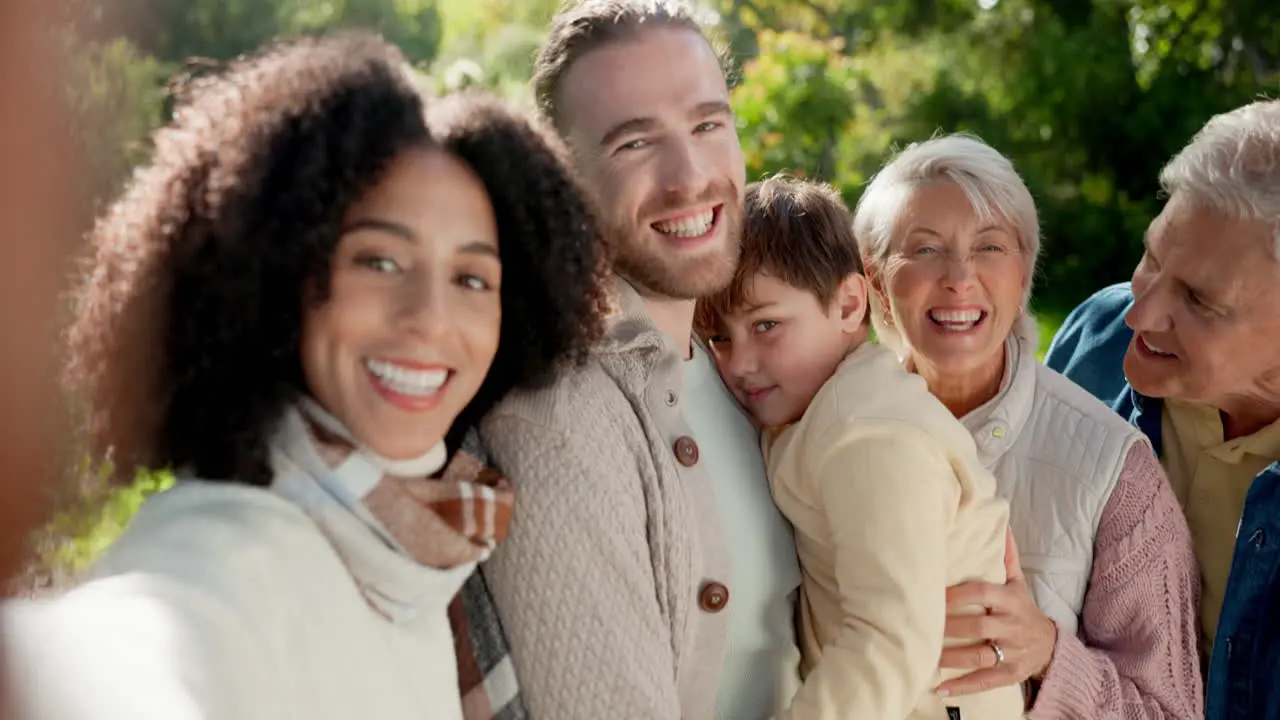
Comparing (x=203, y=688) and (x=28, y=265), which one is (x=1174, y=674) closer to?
(x=203, y=688)

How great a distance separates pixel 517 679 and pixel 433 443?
1.23 feet

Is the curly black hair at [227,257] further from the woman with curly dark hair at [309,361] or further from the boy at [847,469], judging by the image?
the boy at [847,469]

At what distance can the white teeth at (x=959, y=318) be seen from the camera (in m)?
2.23

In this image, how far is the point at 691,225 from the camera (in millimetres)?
1885

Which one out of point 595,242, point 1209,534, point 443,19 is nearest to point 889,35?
point 443,19

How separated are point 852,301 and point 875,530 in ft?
1.48

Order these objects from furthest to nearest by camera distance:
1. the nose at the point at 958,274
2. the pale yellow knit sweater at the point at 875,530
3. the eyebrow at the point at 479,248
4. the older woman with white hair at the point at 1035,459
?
1. the nose at the point at 958,274
2. the older woman with white hair at the point at 1035,459
3. the pale yellow knit sweater at the point at 875,530
4. the eyebrow at the point at 479,248

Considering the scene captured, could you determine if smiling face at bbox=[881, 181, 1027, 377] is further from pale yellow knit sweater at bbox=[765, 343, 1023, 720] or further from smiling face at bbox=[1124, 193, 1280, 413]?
pale yellow knit sweater at bbox=[765, 343, 1023, 720]

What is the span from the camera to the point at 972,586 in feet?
6.23

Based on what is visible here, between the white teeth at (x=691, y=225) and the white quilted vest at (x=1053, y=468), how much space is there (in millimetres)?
689

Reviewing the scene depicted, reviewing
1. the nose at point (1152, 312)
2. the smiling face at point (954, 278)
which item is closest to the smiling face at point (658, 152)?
the smiling face at point (954, 278)

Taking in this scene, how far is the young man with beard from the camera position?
4.86 feet

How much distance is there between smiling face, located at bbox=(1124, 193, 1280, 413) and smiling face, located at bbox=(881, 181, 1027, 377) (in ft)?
0.88

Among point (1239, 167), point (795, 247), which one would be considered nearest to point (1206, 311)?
point (1239, 167)
